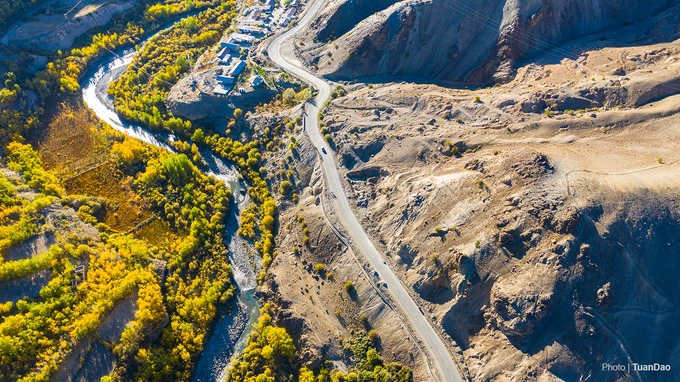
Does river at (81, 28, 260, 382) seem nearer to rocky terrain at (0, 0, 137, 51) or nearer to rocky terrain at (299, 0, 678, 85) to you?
rocky terrain at (0, 0, 137, 51)

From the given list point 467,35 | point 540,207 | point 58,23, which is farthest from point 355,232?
point 58,23

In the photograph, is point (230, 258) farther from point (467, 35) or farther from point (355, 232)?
point (467, 35)

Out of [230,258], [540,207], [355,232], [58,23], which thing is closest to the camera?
[540,207]

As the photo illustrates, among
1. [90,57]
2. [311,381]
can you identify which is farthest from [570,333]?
[90,57]

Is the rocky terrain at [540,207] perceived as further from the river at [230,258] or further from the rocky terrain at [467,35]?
the river at [230,258]

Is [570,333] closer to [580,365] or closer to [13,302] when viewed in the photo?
[580,365]
